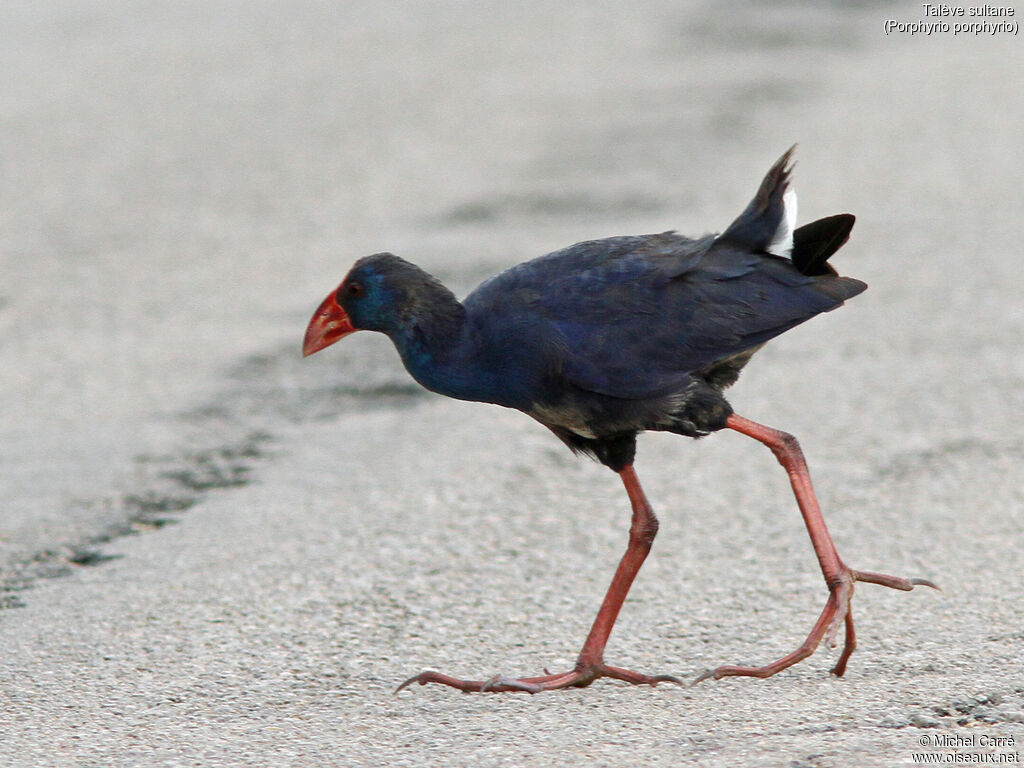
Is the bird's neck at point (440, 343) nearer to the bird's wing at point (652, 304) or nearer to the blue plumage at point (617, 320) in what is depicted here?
the blue plumage at point (617, 320)

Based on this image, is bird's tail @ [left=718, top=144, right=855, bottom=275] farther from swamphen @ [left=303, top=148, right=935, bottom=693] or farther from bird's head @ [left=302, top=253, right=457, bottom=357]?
bird's head @ [left=302, top=253, right=457, bottom=357]

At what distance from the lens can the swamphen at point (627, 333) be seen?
3.71 m

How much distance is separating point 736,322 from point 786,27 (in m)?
9.74

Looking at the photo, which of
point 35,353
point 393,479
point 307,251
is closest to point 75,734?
point 393,479

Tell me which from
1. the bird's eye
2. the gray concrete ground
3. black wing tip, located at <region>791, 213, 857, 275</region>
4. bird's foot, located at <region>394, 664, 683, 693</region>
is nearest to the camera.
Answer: the gray concrete ground

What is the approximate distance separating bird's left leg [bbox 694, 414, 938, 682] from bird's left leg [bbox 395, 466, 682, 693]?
0.80ft

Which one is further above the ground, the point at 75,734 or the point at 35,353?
the point at 35,353

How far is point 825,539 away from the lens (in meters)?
3.74

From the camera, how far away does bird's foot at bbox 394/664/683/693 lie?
3.58 metres

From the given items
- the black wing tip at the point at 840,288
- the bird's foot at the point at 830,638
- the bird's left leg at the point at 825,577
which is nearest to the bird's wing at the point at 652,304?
the black wing tip at the point at 840,288

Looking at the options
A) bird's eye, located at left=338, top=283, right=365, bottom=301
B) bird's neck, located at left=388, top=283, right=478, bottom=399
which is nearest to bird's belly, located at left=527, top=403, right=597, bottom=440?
bird's neck, located at left=388, top=283, right=478, bottom=399

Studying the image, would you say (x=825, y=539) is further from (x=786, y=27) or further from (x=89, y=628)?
(x=786, y=27)

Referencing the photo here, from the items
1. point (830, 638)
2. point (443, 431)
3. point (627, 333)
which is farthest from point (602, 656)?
point (443, 431)

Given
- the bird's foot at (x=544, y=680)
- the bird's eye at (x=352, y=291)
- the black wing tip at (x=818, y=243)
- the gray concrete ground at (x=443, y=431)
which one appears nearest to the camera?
the gray concrete ground at (x=443, y=431)
